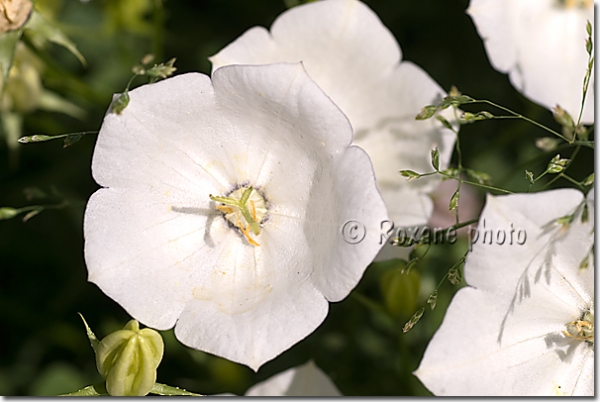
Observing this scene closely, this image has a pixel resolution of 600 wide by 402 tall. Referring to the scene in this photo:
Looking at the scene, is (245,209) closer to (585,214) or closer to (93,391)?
(93,391)

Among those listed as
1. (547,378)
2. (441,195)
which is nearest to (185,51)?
(441,195)

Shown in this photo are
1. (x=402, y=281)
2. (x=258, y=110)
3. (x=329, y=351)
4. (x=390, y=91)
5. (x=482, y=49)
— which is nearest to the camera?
(x=258, y=110)

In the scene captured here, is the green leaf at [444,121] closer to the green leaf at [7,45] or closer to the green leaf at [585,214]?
the green leaf at [585,214]

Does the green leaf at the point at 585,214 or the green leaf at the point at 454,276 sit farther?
the green leaf at the point at 454,276

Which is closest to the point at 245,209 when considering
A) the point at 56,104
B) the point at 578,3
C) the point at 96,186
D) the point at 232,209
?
the point at 232,209

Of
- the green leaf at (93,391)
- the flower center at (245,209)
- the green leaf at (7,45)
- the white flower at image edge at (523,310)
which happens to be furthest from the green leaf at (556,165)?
the green leaf at (7,45)

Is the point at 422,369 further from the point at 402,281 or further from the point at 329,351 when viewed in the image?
the point at 329,351
